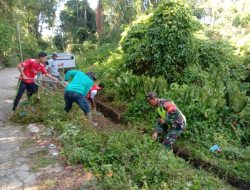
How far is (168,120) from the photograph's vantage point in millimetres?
6516

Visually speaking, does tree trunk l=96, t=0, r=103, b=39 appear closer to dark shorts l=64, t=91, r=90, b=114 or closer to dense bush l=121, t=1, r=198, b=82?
dense bush l=121, t=1, r=198, b=82

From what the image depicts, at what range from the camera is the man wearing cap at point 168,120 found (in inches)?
249

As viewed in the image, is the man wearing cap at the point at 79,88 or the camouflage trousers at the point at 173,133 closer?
the camouflage trousers at the point at 173,133

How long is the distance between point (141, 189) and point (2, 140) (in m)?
3.45

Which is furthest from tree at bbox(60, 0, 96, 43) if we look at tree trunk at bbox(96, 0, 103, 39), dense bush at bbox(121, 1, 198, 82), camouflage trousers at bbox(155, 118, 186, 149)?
camouflage trousers at bbox(155, 118, 186, 149)

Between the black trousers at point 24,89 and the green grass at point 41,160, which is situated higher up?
the black trousers at point 24,89

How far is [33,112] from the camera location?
7594mm

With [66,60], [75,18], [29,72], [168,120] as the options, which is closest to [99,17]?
[66,60]

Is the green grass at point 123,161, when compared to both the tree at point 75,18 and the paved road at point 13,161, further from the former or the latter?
the tree at point 75,18

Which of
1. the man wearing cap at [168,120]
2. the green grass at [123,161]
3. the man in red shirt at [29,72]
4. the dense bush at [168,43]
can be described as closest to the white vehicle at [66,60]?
the dense bush at [168,43]

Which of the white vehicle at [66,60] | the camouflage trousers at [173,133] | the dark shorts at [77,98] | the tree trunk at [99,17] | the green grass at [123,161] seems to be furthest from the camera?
the tree trunk at [99,17]

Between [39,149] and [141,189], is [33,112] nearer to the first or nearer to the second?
[39,149]

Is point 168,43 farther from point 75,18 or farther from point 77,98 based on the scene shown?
point 75,18

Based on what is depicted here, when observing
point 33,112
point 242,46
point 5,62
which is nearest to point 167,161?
point 33,112
